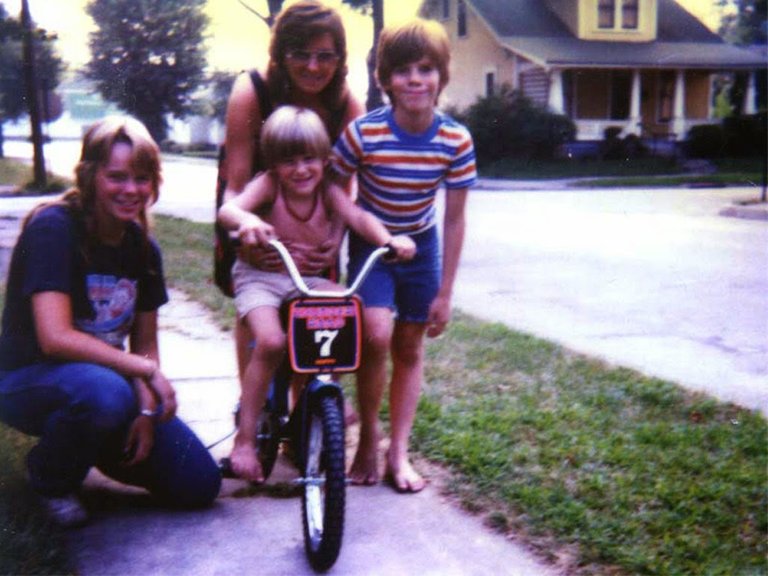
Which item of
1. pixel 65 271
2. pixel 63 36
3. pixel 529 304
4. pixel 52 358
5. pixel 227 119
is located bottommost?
pixel 529 304

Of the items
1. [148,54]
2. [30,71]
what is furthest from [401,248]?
[30,71]

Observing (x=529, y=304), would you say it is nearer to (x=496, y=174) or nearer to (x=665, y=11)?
(x=496, y=174)

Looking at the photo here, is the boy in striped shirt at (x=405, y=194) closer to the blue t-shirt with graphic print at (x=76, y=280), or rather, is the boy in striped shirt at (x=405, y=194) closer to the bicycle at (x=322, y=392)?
the bicycle at (x=322, y=392)

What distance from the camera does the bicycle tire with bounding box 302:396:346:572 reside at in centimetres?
289

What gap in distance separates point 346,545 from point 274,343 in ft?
2.35

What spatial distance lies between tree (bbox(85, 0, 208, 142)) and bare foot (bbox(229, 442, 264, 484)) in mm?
1756

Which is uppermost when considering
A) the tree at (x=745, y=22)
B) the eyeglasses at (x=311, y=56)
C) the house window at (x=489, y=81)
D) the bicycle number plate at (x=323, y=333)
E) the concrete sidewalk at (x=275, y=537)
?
the tree at (x=745, y=22)

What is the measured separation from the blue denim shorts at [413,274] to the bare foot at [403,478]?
585 mm

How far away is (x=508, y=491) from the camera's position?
3641mm

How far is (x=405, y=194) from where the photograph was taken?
3521 millimetres

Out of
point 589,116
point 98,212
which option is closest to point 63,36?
point 98,212

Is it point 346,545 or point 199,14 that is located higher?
point 199,14

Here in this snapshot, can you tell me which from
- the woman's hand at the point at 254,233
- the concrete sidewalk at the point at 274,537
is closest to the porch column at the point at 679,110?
the concrete sidewalk at the point at 274,537

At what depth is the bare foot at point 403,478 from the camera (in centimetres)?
369
